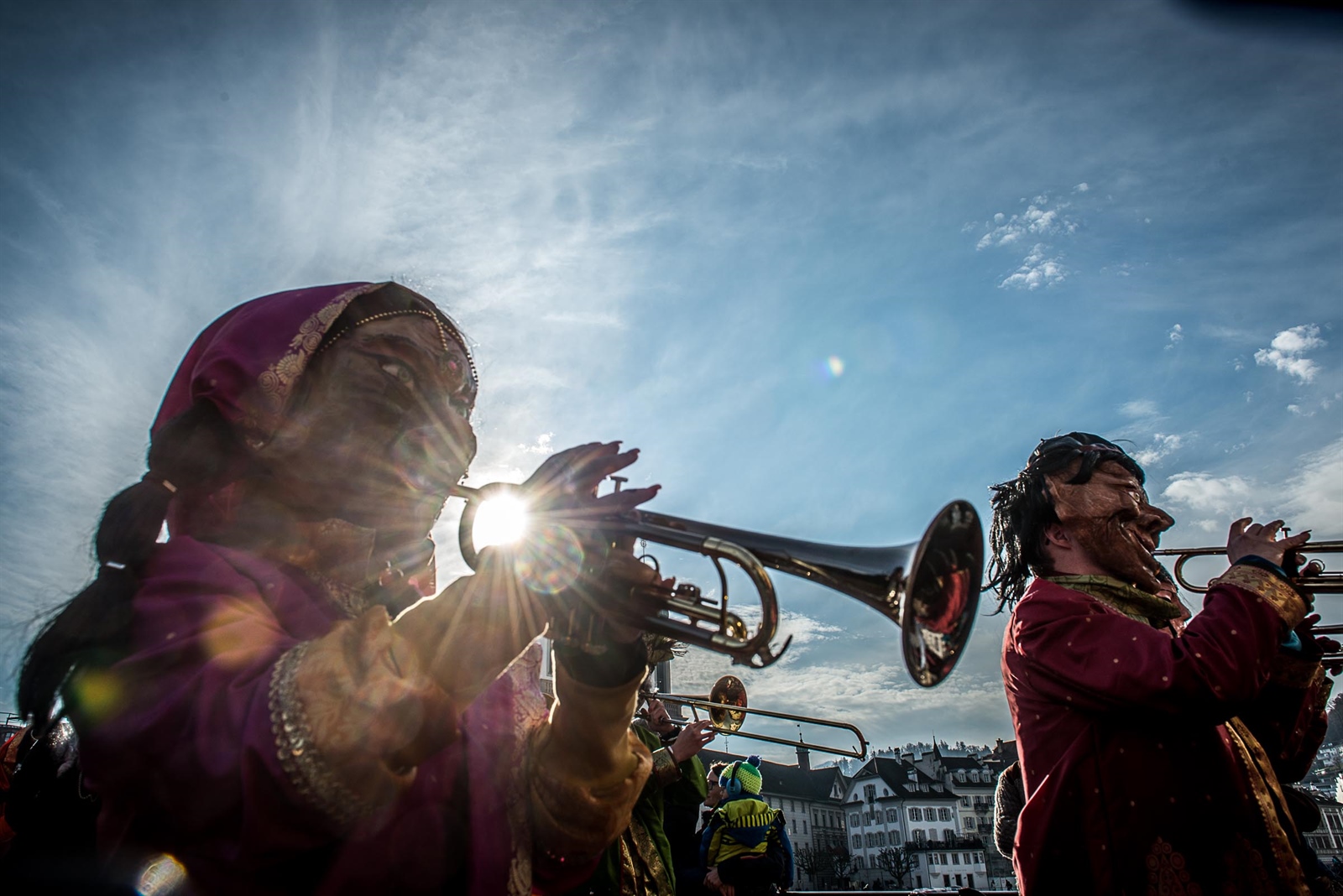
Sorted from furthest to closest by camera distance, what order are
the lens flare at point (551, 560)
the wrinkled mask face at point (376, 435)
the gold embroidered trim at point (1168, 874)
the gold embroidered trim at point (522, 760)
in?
the gold embroidered trim at point (1168, 874), the wrinkled mask face at point (376, 435), the gold embroidered trim at point (522, 760), the lens flare at point (551, 560)

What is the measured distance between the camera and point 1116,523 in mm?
4070

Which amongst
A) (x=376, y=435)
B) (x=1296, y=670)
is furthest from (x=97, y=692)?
(x=1296, y=670)

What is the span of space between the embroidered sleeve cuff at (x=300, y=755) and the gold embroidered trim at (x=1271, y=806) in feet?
12.1

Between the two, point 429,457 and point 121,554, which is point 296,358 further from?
point 121,554

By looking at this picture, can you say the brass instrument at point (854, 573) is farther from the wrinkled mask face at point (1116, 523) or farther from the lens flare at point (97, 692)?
the wrinkled mask face at point (1116, 523)

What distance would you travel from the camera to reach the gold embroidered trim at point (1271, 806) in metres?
2.90

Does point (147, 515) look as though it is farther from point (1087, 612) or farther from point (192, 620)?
point (1087, 612)

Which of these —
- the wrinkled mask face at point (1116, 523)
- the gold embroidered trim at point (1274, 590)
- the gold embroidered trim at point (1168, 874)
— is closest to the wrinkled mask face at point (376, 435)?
the gold embroidered trim at point (1168, 874)

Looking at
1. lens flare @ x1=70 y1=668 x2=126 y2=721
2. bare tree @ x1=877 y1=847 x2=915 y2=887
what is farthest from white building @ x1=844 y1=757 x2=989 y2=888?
lens flare @ x1=70 y1=668 x2=126 y2=721

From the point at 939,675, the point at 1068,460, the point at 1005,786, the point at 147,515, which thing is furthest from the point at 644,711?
the point at 147,515

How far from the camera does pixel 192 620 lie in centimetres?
159

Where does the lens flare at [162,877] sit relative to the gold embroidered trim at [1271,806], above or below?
below

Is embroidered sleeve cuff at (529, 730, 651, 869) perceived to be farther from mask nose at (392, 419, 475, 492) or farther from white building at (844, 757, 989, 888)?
white building at (844, 757, 989, 888)

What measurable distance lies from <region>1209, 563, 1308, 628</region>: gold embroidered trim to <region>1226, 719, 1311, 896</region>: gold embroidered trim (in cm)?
64
